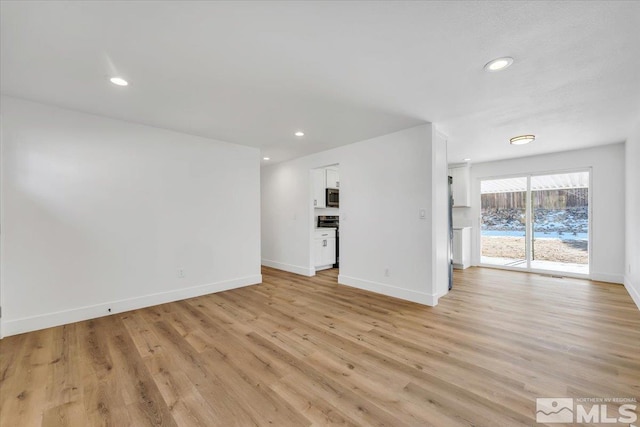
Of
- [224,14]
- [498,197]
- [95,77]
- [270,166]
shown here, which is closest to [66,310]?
[95,77]

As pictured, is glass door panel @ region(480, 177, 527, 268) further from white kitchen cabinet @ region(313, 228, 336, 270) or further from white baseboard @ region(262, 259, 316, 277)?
white baseboard @ region(262, 259, 316, 277)

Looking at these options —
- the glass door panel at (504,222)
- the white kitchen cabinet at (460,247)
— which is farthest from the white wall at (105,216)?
the glass door panel at (504,222)

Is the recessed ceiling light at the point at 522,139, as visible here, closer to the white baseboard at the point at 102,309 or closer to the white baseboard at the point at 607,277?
the white baseboard at the point at 607,277

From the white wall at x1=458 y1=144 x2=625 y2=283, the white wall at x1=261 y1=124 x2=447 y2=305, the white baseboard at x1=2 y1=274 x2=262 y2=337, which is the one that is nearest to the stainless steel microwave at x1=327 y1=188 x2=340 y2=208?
the white wall at x1=261 y1=124 x2=447 y2=305

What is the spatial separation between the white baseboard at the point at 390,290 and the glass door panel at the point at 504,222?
349 centimetres

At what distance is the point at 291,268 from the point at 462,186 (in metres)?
4.32

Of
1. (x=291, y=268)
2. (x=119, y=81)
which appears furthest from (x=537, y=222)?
(x=119, y=81)

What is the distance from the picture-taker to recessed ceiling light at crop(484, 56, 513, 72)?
2.02 m

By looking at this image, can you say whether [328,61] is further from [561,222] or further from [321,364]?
[561,222]

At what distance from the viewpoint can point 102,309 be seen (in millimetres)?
3131

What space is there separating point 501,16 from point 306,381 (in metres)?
2.71

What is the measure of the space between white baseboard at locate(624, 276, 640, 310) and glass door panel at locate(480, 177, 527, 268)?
57.0 inches

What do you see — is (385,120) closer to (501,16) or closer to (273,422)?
(501,16)

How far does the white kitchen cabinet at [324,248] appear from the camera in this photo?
17.7 ft
